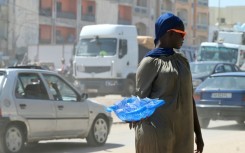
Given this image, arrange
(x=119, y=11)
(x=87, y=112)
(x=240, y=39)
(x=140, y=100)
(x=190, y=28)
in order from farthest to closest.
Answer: (x=190, y=28)
(x=119, y=11)
(x=240, y=39)
(x=87, y=112)
(x=140, y=100)

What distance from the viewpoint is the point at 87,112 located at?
12117mm

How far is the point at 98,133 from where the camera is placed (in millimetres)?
12430

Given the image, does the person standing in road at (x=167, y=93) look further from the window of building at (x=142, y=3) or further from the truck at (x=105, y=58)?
the window of building at (x=142, y=3)

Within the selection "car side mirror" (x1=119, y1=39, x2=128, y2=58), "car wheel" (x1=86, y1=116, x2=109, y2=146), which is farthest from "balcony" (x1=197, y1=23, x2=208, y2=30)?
"car wheel" (x1=86, y1=116, x2=109, y2=146)

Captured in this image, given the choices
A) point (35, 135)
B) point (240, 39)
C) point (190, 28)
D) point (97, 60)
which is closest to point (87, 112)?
point (35, 135)

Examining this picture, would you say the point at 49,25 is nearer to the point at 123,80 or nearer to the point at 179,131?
the point at 123,80

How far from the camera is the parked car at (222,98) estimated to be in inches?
617

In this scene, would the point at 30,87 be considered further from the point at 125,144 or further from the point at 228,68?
the point at 228,68

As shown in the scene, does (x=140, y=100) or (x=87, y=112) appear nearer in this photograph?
(x=140, y=100)

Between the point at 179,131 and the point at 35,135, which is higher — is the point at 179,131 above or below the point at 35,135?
above

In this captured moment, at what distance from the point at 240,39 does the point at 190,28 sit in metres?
45.7

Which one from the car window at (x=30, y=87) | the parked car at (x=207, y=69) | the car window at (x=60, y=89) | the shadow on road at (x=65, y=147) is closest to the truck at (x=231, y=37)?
the parked car at (x=207, y=69)

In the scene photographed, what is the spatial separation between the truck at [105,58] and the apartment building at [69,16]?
81.7 ft

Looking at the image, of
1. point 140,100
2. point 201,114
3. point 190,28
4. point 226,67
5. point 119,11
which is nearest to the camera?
point 140,100
